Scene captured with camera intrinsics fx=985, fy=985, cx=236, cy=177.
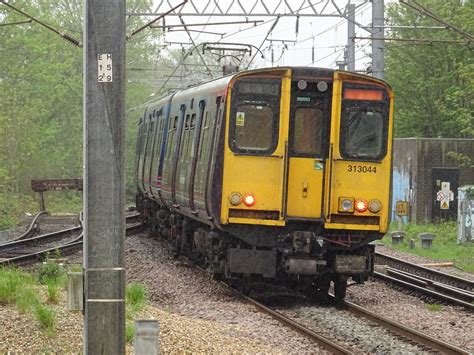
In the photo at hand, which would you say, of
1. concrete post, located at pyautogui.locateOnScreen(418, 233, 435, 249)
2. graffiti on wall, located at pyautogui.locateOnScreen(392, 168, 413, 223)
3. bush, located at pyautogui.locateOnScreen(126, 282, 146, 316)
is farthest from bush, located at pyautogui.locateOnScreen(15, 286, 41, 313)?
graffiti on wall, located at pyautogui.locateOnScreen(392, 168, 413, 223)

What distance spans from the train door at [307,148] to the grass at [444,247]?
289 inches

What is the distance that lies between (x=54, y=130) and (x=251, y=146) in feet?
104

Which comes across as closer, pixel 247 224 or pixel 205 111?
pixel 247 224

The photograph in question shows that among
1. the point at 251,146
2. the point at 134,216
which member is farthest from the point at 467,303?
the point at 134,216

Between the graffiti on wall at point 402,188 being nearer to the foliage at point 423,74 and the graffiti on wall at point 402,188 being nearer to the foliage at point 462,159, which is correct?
the foliage at point 462,159

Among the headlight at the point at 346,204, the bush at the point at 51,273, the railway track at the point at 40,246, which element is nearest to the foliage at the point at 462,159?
the railway track at the point at 40,246

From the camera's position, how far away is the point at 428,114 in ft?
137

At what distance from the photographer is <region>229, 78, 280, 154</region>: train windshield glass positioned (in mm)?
12773

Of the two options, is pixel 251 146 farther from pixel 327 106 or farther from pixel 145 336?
pixel 145 336

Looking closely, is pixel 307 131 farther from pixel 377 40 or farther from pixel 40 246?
pixel 40 246

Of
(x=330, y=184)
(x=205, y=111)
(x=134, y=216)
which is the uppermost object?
(x=205, y=111)

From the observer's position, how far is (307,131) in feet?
42.8

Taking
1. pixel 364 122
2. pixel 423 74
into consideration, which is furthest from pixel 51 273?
pixel 423 74

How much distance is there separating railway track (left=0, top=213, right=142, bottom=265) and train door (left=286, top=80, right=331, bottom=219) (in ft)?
20.3
